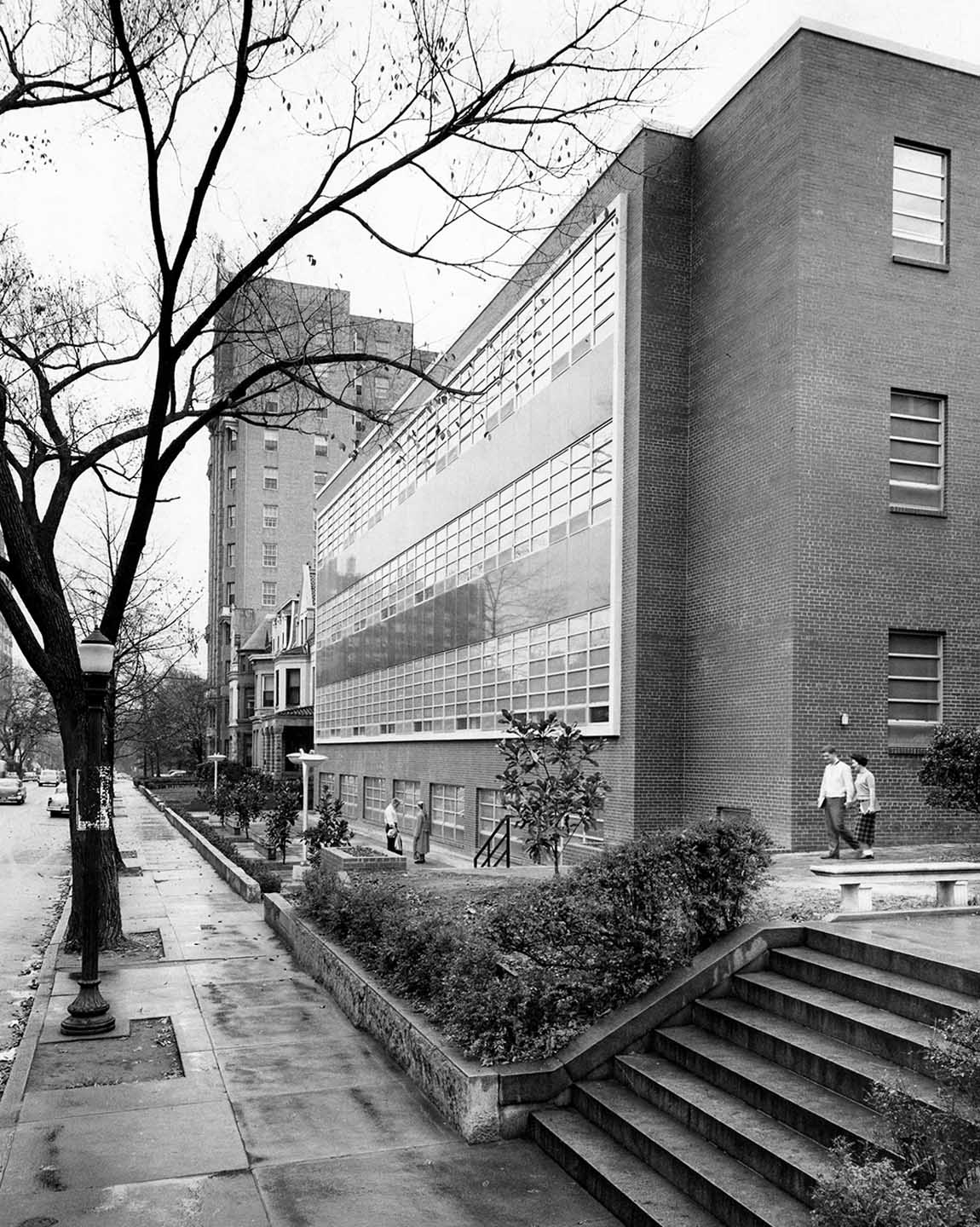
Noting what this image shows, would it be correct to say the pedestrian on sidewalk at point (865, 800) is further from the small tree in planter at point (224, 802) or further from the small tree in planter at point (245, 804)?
the small tree in planter at point (224, 802)

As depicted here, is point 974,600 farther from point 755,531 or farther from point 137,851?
point 137,851

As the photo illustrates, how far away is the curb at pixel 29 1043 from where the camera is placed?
26.2ft

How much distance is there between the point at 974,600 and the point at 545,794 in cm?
1009

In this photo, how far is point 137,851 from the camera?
31844mm

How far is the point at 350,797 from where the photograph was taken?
A: 45.6 meters

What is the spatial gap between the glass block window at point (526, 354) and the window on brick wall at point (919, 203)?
5183mm

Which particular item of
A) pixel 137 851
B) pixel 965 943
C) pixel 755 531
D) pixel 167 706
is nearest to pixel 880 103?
pixel 755 531

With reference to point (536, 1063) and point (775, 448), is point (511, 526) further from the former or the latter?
point (536, 1063)

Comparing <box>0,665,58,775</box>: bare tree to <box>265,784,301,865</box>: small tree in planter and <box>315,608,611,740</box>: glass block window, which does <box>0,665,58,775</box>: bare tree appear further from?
<box>265,784,301,865</box>: small tree in planter

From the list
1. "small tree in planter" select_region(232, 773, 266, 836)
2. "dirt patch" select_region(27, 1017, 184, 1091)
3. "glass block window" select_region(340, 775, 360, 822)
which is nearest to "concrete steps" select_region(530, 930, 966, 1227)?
"dirt patch" select_region(27, 1017, 184, 1091)

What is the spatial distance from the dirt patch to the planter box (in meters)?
5.05

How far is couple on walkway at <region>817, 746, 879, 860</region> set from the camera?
1576 centimetres

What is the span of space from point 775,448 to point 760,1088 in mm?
14083

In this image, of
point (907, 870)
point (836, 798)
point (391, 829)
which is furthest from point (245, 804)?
point (907, 870)
